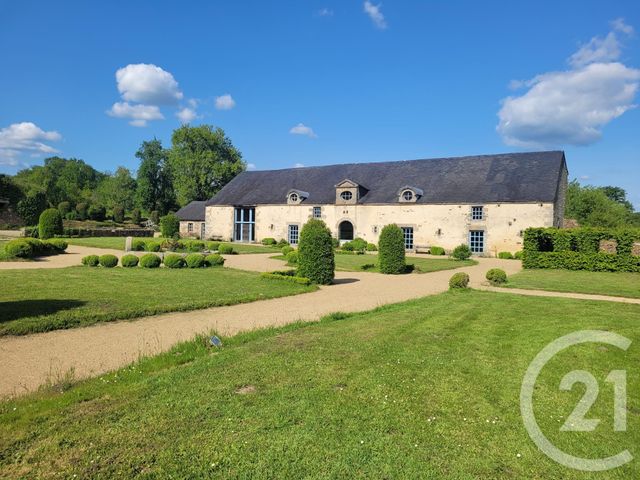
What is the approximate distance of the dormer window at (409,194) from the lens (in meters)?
30.8

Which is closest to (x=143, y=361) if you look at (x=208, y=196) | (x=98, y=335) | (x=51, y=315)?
(x=98, y=335)

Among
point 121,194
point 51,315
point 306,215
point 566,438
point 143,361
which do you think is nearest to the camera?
point 566,438

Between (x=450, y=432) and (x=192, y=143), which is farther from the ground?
(x=192, y=143)

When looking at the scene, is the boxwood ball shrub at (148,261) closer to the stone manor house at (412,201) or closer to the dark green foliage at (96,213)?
the stone manor house at (412,201)

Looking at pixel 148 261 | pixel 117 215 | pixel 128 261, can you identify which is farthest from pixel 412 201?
pixel 117 215

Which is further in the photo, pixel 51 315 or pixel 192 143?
pixel 192 143

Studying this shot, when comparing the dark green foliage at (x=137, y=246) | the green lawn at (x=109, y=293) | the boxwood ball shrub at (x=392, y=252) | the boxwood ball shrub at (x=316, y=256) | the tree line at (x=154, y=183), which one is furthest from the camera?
the tree line at (x=154, y=183)

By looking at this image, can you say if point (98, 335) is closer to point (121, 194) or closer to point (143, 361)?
point (143, 361)

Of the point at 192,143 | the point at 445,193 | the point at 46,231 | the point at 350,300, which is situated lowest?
the point at 350,300

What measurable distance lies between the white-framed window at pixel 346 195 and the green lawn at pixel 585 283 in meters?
17.7

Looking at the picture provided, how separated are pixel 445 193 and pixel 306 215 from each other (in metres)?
11.5

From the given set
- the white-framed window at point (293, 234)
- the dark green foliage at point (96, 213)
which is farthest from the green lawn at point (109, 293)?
the dark green foliage at point (96, 213)

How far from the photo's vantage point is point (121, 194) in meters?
68.9

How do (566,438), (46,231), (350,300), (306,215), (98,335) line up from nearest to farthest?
(566,438) → (98,335) → (350,300) → (46,231) → (306,215)
